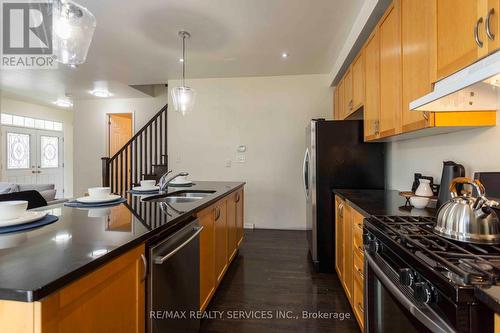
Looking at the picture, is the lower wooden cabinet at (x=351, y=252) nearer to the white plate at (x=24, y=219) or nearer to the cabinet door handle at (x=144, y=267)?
the cabinet door handle at (x=144, y=267)

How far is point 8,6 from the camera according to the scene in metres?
2.51

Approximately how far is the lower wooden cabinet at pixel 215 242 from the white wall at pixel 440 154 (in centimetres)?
166

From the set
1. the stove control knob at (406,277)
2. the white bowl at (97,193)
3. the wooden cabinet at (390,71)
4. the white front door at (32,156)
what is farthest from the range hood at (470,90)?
the white front door at (32,156)

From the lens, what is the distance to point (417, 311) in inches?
33.7

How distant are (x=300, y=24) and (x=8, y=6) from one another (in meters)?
2.82

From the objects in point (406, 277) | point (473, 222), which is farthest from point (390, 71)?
point (406, 277)

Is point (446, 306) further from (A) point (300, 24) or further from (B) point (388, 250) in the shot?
(A) point (300, 24)

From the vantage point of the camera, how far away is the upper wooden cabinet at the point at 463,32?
100 cm

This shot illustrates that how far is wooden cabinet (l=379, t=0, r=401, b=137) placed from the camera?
71.4 inches

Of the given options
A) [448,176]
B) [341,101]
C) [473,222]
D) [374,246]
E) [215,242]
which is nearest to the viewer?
[473,222]

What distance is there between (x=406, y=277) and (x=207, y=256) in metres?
1.31

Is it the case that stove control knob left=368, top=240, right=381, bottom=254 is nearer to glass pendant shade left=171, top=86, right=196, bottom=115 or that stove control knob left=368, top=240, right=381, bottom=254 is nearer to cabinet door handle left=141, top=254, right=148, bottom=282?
cabinet door handle left=141, top=254, right=148, bottom=282

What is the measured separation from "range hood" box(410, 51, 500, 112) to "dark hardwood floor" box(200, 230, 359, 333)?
157 cm

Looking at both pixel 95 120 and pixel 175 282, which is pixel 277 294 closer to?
pixel 175 282
